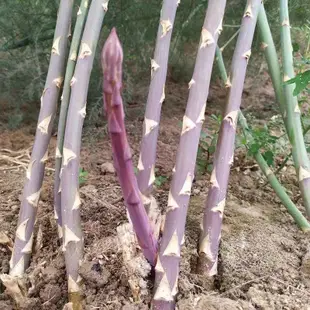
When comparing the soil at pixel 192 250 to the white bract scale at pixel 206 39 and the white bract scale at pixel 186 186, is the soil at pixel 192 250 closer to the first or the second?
the white bract scale at pixel 186 186

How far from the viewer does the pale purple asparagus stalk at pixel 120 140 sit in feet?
2.35

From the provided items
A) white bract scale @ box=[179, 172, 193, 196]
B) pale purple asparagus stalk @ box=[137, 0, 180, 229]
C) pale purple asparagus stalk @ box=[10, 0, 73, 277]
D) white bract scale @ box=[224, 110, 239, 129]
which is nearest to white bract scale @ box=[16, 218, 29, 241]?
pale purple asparagus stalk @ box=[10, 0, 73, 277]

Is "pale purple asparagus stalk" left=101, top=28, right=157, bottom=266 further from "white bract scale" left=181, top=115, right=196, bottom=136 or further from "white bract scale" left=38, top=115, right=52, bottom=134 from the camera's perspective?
"white bract scale" left=38, top=115, right=52, bottom=134

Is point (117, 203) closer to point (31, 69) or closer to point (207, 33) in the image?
point (207, 33)

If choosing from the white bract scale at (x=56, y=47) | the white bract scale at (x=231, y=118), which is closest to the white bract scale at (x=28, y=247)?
the white bract scale at (x=56, y=47)

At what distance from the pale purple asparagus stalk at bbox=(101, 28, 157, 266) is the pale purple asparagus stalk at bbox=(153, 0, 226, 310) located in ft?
0.14

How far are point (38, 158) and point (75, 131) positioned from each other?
166 millimetres

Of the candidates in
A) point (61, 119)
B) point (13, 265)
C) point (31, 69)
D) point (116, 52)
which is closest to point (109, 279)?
point (13, 265)

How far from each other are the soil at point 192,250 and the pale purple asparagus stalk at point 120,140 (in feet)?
0.40

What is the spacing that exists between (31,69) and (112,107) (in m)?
1.50

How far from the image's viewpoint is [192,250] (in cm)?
118

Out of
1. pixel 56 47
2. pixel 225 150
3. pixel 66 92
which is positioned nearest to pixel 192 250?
pixel 225 150

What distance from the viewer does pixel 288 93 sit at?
1264 millimetres

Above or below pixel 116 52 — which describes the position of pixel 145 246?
below
